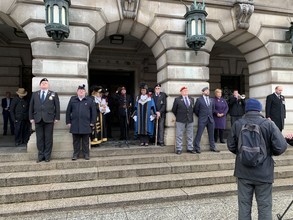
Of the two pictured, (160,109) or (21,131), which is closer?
(160,109)

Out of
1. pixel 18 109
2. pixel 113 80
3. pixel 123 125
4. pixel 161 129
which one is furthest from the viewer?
pixel 113 80

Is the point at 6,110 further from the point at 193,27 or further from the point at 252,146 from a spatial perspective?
the point at 252,146

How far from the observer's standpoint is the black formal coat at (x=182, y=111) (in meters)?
6.93

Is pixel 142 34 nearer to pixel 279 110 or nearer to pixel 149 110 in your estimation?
pixel 149 110

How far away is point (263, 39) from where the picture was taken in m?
8.33

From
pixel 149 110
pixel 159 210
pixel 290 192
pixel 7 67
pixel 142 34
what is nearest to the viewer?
pixel 159 210

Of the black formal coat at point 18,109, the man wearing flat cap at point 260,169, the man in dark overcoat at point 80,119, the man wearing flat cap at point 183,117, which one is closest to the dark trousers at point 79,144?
Result: the man in dark overcoat at point 80,119

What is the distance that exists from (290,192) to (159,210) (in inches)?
124

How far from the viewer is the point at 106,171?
5598 millimetres

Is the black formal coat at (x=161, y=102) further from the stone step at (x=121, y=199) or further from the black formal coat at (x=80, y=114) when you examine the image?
the stone step at (x=121, y=199)

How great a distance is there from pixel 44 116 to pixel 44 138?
558mm

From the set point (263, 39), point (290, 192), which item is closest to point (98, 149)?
point (290, 192)

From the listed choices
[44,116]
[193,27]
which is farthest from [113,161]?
[193,27]

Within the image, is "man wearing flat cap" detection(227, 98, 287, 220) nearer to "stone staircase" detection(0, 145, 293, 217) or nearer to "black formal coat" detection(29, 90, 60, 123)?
"stone staircase" detection(0, 145, 293, 217)
